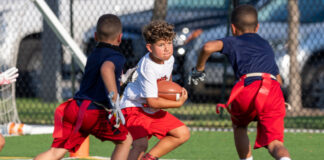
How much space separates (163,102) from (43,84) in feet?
31.4

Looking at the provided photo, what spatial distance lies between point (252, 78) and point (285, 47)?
608 cm

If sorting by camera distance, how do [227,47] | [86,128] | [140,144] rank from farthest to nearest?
[140,144] < [227,47] < [86,128]

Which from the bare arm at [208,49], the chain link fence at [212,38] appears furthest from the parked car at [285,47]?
the bare arm at [208,49]

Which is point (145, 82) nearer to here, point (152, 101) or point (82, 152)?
point (152, 101)

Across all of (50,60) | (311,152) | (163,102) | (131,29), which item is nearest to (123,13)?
(131,29)

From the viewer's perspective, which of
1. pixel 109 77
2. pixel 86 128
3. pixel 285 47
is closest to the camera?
pixel 109 77

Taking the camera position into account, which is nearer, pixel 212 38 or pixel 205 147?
pixel 205 147

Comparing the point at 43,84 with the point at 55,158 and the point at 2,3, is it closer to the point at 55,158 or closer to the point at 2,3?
the point at 2,3

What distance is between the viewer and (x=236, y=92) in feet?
18.8

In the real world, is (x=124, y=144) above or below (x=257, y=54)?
below

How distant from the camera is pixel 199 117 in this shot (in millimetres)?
11977

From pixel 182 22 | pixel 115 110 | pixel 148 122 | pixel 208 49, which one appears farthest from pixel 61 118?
pixel 182 22

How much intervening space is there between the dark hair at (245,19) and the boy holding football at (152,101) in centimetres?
54

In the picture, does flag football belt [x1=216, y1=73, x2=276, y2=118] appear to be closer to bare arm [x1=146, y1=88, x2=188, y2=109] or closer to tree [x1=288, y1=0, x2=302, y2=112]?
bare arm [x1=146, y1=88, x2=188, y2=109]
